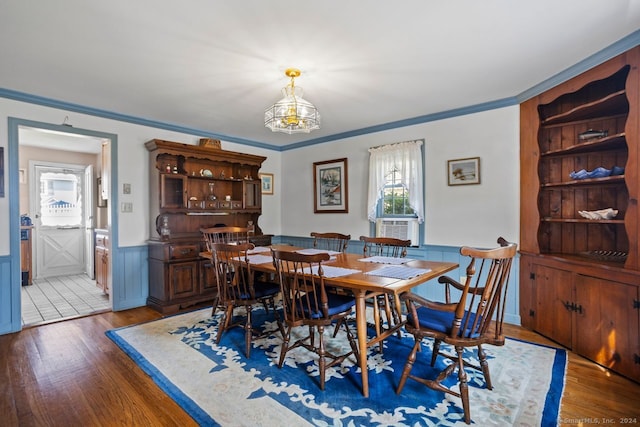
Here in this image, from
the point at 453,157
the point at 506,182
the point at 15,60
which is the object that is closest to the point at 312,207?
the point at 453,157

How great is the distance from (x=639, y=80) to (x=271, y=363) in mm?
3270

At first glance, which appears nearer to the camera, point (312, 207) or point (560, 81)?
point (560, 81)

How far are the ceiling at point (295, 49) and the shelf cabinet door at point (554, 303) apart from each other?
174cm

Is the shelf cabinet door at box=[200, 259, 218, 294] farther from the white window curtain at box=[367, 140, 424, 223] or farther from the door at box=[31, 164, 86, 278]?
the door at box=[31, 164, 86, 278]

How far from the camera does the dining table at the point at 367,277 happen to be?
6.40 feet

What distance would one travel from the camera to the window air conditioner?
4059mm

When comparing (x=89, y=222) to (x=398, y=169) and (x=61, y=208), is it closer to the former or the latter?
(x=61, y=208)

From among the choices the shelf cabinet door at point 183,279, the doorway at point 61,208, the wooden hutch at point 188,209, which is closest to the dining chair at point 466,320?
the wooden hutch at point 188,209

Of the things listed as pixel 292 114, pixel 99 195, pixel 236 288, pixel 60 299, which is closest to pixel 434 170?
pixel 292 114

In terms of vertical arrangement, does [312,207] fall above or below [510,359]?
above

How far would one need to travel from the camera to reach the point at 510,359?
8.38 feet

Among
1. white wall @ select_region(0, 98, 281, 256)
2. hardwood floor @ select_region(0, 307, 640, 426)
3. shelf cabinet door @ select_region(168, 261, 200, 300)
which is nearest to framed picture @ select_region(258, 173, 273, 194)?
white wall @ select_region(0, 98, 281, 256)

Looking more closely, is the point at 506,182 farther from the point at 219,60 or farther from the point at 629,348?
the point at 219,60

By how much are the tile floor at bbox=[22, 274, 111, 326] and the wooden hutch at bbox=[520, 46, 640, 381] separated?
4.75 meters
